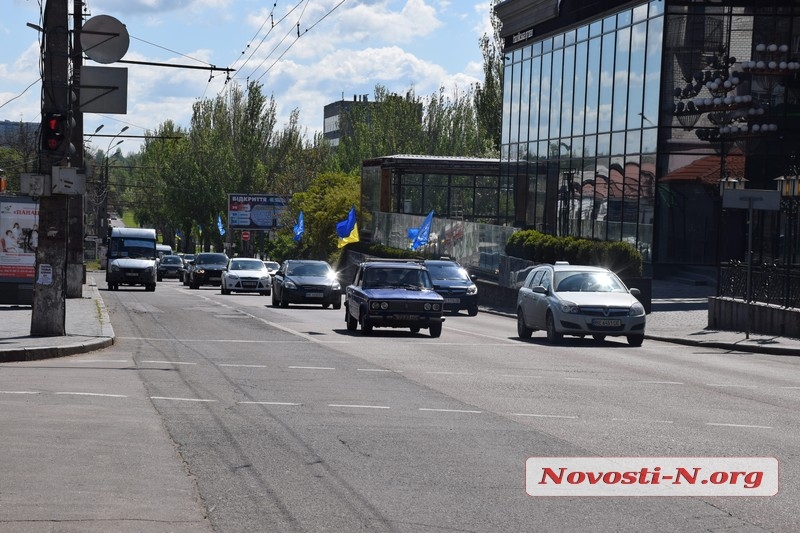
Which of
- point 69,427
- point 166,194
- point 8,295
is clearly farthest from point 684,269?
point 166,194

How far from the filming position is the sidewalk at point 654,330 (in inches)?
745

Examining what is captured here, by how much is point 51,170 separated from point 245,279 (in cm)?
2878

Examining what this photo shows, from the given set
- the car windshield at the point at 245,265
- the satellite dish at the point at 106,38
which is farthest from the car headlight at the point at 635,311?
the car windshield at the point at 245,265

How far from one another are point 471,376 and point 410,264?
995 centimetres

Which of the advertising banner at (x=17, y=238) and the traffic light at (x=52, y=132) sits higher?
the traffic light at (x=52, y=132)

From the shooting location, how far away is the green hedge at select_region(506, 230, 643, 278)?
38.4 m

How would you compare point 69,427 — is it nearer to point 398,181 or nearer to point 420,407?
point 420,407

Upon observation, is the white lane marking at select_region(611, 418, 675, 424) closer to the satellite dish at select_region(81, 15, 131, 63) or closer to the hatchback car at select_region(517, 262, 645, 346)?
the hatchback car at select_region(517, 262, 645, 346)

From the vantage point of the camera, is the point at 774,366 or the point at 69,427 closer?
the point at 69,427

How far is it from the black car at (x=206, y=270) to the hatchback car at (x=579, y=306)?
33.7m

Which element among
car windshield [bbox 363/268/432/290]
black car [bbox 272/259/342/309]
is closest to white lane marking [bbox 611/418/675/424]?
car windshield [bbox 363/268/432/290]

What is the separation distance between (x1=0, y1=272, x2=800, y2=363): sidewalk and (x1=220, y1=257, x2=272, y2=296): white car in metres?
7.74

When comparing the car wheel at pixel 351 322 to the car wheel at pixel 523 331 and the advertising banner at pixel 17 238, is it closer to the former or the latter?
the car wheel at pixel 523 331

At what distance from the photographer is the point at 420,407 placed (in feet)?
44.4
